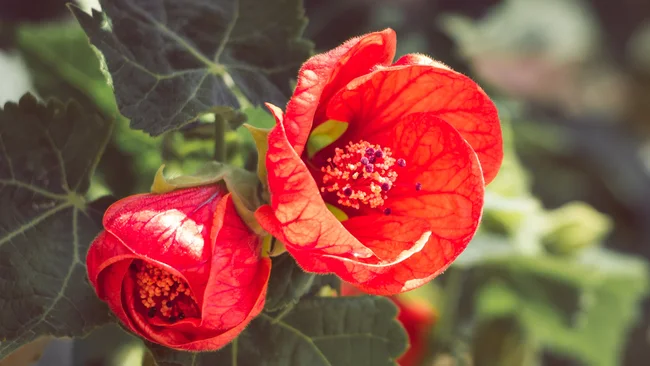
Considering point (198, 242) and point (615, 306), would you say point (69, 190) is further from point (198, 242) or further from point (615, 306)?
point (615, 306)

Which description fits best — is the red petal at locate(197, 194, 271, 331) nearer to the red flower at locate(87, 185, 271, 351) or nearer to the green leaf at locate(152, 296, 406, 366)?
the red flower at locate(87, 185, 271, 351)

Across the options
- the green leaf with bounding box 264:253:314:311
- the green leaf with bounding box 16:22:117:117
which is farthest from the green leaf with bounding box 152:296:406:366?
the green leaf with bounding box 16:22:117:117

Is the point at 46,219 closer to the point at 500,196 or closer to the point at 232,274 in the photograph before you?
the point at 232,274

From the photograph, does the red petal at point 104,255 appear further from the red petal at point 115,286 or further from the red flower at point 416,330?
the red flower at point 416,330

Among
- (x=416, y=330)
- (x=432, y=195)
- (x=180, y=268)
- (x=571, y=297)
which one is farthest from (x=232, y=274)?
(x=571, y=297)

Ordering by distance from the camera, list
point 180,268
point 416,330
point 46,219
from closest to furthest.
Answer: point 180,268
point 46,219
point 416,330
